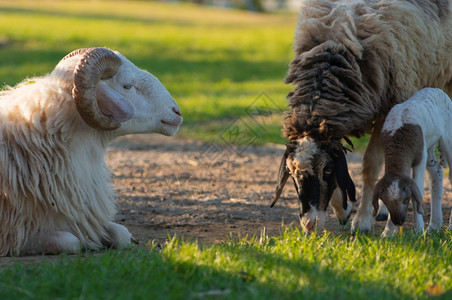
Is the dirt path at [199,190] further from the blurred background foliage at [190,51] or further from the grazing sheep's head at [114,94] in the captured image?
the grazing sheep's head at [114,94]

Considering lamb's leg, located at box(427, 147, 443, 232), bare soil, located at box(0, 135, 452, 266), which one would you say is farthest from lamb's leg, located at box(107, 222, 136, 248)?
lamb's leg, located at box(427, 147, 443, 232)

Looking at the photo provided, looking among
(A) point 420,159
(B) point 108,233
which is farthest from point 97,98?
(A) point 420,159

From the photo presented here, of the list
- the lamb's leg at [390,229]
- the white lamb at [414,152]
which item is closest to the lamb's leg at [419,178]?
the white lamb at [414,152]

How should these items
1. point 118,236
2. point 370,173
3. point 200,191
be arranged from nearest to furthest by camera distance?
point 118,236 < point 370,173 < point 200,191

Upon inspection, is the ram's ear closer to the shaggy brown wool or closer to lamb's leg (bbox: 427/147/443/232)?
the shaggy brown wool

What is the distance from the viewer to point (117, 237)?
206 inches

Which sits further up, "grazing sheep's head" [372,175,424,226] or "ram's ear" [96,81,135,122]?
"ram's ear" [96,81,135,122]

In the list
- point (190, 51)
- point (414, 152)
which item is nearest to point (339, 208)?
point (414, 152)

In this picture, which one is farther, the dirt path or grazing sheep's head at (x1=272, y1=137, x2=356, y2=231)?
the dirt path

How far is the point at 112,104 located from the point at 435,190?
2.77 meters

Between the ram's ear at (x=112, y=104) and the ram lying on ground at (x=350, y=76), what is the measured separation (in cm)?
131

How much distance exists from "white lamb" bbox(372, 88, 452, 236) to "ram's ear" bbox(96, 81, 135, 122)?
1.94 meters

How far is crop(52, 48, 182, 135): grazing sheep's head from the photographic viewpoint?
16.1 feet

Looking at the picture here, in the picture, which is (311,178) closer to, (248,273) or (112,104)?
(248,273)
